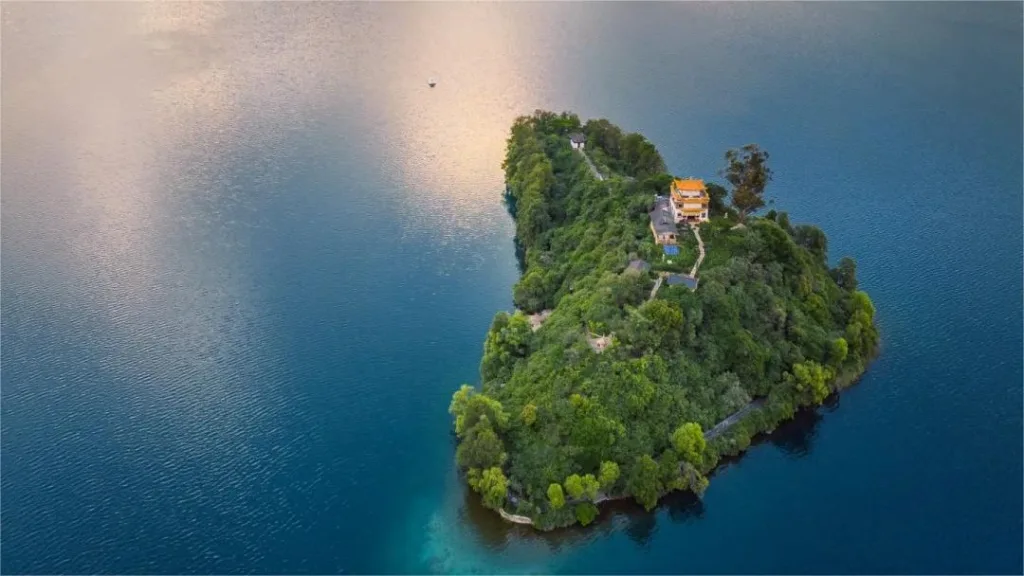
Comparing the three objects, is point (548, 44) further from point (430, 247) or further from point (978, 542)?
point (978, 542)

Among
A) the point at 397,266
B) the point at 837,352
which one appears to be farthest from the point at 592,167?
the point at 837,352

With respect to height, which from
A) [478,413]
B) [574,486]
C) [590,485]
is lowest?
[590,485]

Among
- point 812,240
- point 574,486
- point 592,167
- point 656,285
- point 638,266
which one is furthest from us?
point 592,167

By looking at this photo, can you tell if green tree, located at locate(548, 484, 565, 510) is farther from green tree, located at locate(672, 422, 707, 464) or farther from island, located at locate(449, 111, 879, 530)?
green tree, located at locate(672, 422, 707, 464)

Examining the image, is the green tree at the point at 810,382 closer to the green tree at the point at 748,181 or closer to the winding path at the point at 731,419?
the winding path at the point at 731,419

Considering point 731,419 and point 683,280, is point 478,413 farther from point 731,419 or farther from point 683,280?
point 683,280

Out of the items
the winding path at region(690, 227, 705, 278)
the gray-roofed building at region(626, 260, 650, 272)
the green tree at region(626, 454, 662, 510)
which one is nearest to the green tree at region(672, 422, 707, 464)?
the green tree at region(626, 454, 662, 510)

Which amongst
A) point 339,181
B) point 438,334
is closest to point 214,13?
point 339,181
